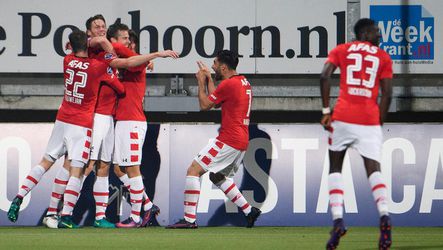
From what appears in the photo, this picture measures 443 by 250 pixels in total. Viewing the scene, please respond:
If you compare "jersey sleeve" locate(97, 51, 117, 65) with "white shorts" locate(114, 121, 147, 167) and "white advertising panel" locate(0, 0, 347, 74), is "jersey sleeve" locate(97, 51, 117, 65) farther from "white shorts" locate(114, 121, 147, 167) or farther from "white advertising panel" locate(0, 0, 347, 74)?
"white advertising panel" locate(0, 0, 347, 74)

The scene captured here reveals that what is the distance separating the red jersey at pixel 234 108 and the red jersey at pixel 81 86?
46.5 inches

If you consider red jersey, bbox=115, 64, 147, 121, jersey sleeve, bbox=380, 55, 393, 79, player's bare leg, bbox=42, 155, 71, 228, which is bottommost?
player's bare leg, bbox=42, 155, 71, 228

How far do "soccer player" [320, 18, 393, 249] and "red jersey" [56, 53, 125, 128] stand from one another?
141 inches

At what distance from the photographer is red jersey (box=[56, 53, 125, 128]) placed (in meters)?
12.0

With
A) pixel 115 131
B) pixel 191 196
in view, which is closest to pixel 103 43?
pixel 115 131

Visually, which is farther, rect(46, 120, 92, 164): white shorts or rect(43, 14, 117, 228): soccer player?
rect(43, 14, 117, 228): soccer player

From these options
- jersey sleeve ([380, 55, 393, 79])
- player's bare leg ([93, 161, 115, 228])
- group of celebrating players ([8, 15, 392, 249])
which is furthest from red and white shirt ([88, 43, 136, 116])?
jersey sleeve ([380, 55, 393, 79])

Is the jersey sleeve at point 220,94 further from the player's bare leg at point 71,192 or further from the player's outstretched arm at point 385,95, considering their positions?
the player's outstretched arm at point 385,95

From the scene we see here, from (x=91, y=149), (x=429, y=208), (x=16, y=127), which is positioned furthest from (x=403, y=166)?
(x=16, y=127)

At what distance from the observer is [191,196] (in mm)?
A: 11898

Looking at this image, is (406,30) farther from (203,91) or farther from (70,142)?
(70,142)

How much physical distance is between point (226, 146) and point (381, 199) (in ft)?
11.3

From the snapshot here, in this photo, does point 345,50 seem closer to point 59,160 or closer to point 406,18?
point 59,160

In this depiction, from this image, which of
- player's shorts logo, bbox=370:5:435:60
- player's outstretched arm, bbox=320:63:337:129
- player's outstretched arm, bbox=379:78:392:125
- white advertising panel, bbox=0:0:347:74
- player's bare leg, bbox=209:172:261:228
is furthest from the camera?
player's shorts logo, bbox=370:5:435:60
